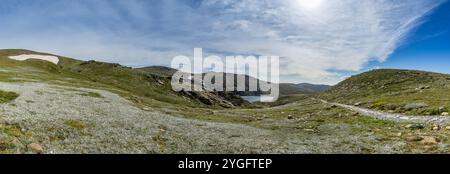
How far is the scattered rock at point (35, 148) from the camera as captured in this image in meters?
27.3

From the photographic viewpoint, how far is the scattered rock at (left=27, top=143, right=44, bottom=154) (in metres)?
27.3

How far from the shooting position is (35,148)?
27.7m

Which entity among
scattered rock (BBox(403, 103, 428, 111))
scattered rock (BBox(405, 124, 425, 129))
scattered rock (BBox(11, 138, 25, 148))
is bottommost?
scattered rock (BBox(405, 124, 425, 129))

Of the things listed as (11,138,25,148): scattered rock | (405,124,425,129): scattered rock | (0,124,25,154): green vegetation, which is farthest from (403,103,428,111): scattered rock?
(11,138,25,148): scattered rock

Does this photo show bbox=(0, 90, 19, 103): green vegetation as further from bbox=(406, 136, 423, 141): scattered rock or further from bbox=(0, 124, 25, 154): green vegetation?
bbox=(406, 136, 423, 141): scattered rock

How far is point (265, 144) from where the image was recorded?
131 feet

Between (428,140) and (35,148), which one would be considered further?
(428,140)

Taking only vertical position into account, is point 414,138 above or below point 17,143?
below

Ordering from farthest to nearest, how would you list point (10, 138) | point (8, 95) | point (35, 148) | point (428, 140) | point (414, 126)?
point (8, 95) → point (414, 126) → point (428, 140) → point (10, 138) → point (35, 148)

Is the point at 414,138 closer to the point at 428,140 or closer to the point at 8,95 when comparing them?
the point at 428,140

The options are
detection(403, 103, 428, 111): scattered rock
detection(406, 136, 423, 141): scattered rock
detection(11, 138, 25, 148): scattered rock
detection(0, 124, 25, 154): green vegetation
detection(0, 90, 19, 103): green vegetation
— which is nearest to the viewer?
detection(0, 124, 25, 154): green vegetation

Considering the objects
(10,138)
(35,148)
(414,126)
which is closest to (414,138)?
(414,126)

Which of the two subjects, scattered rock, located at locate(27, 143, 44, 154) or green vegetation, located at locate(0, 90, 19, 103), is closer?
scattered rock, located at locate(27, 143, 44, 154)
